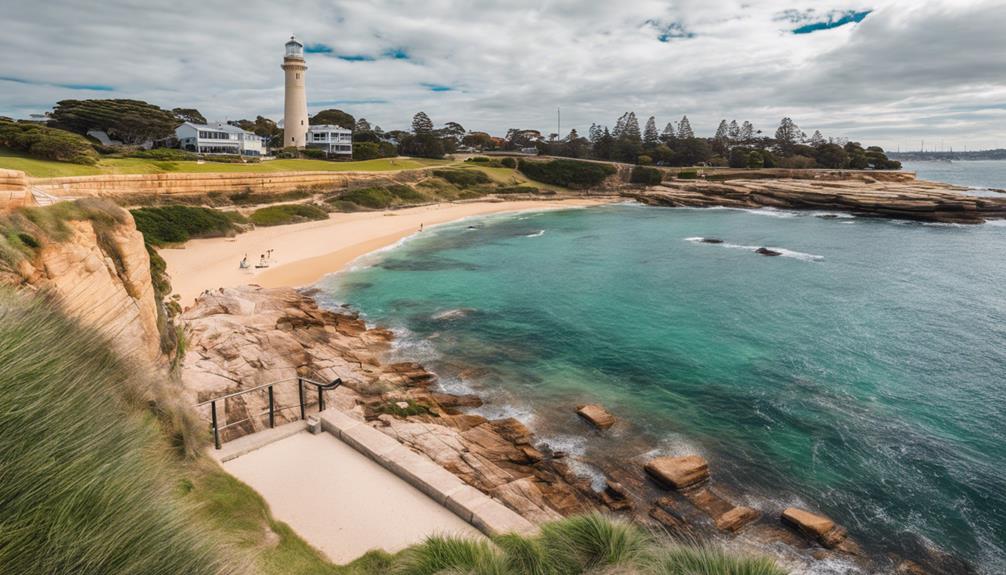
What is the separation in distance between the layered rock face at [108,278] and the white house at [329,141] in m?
70.1

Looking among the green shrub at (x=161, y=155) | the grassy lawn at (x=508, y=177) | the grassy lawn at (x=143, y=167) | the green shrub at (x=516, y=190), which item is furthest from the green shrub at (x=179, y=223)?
the grassy lawn at (x=508, y=177)

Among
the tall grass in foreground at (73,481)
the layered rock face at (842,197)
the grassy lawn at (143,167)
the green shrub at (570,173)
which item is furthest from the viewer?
the green shrub at (570,173)

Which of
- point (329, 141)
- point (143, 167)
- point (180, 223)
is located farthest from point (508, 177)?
point (180, 223)

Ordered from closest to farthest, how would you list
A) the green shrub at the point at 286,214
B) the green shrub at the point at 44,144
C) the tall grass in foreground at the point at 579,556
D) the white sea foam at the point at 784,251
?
the tall grass in foreground at the point at 579,556
the green shrub at the point at 44,144
the white sea foam at the point at 784,251
the green shrub at the point at 286,214

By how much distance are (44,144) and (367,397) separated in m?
33.7

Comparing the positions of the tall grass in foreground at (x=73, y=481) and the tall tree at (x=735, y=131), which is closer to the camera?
the tall grass in foreground at (x=73, y=481)

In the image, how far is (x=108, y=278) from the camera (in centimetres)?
994

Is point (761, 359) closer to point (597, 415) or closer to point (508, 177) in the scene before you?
point (597, 415)

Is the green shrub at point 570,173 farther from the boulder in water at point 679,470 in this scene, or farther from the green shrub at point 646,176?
the boulder in water at point 679,470

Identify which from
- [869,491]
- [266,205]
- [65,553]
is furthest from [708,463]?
[266,205]

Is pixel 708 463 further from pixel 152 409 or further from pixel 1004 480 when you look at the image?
pixel 152 409

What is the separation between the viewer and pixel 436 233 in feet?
149

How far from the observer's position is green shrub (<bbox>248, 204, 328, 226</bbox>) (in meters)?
41.3

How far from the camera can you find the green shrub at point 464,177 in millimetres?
71375
